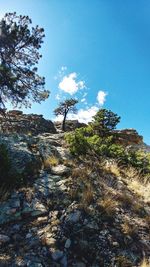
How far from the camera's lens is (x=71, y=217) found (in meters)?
→ 7.14

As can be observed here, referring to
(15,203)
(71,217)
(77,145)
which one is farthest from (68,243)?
(77,145)

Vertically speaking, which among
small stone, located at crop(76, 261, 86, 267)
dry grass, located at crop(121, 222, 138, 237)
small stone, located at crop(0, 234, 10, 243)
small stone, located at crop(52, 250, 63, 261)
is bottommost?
small stone, located at crop(76, 261, 86, 267)

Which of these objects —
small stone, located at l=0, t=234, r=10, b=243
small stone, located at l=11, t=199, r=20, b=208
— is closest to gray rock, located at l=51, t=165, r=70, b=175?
small stone, located at l=11, t=199, r=20, b=208

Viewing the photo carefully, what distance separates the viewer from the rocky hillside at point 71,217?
237 inches

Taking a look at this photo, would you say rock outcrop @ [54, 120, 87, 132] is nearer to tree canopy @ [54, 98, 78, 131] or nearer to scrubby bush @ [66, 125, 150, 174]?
tree canopy @ [54, 98, 78, 131]

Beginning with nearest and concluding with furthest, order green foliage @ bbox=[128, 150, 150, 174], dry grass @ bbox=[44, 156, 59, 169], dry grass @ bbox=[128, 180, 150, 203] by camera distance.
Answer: dry grass @ bbox=[128, 180, 150, 203] < dry grass @ bbox=[44, 156, 59, 169] < green foliage @ bbox=[128, 150, 150, 174]

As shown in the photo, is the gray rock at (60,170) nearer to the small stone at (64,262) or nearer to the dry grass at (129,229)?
the dry grass at (129,229)

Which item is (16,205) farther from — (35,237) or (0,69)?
(0,69)

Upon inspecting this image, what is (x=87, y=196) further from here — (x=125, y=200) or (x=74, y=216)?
(x=125, y=200)

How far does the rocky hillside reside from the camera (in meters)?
6.03

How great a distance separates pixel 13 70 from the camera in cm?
1667

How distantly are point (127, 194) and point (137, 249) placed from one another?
258cm

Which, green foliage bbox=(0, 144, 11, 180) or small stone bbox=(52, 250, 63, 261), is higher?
green foliage bbox=(0, 144, 11, 180)

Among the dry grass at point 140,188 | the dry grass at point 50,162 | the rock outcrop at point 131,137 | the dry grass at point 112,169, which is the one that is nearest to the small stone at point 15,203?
the dry grass at point 50,162
